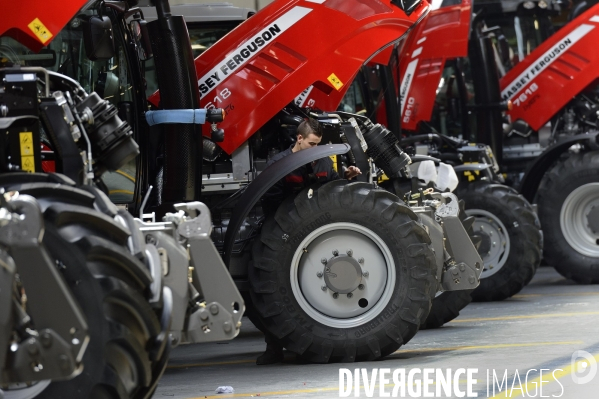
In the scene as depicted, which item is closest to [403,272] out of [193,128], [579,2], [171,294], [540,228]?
[193,128]

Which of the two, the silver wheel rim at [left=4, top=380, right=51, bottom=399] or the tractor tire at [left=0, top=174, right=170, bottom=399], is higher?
the tractor tire at [left=0, top=174, right=170, bottom=399]

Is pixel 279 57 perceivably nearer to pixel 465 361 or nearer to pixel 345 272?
pixel 345 272

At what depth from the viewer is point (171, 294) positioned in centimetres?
566

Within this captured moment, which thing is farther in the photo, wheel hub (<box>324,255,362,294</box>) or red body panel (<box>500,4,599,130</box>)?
red body panel (<box>500,4,599,130</box>)

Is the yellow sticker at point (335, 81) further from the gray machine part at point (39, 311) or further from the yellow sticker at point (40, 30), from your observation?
the gray machine part at point (39, 311)

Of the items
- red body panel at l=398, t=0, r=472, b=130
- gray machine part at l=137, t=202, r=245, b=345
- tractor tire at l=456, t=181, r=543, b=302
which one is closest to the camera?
gray machine part at l=137, t=202, r=245, b=345

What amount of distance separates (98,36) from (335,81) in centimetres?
279

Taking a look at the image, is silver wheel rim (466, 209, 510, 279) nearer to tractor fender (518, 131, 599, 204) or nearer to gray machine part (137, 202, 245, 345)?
tractor fender (518, 131, 599, 204)

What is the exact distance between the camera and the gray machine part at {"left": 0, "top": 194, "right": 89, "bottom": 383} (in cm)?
455

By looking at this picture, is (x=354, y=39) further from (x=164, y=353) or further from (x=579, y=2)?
(x=579, y=2)

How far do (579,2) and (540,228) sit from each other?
3.47 m

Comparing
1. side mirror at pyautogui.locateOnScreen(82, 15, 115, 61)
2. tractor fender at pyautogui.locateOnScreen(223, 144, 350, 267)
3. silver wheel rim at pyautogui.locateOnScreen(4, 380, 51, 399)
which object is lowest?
silver wheel rim at pyautogui.locateOnScreen(4, 380, 51, 399)

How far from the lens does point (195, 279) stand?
20.5 ft

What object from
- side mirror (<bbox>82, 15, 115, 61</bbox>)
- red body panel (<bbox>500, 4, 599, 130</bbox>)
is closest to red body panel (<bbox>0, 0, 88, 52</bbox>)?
side mirror (<bbox>82, 15, 115, 61</bbox>)
